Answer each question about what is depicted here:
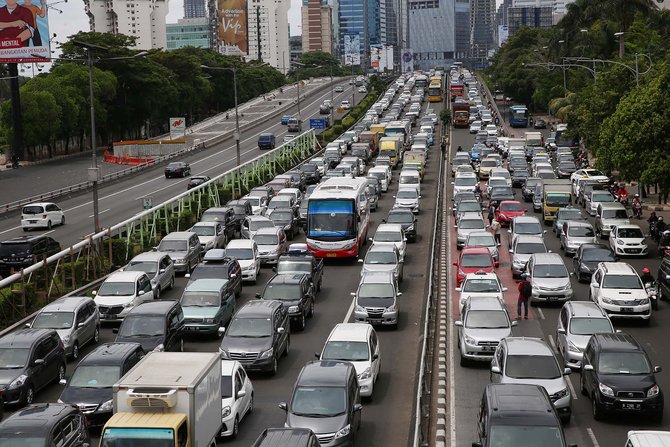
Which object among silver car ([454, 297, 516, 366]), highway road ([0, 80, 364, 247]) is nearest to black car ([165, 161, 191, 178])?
highway road ([0, 80, 364, 247])

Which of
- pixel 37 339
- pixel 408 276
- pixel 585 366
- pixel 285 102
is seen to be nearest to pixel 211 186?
pixel 408 276

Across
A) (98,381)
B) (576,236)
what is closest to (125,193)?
(576,236)

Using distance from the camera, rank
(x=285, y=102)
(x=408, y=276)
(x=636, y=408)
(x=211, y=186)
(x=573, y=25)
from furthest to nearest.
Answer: (x=285, y=102)
(x=573, y=25)
(x=211, y=186)
(x=408, y=276)
(x=636, y=408)

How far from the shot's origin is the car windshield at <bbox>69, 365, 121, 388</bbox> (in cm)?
2242

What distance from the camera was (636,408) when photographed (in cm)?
2172

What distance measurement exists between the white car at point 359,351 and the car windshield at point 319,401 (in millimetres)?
3112

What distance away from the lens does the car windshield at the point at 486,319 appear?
2705 centimetres

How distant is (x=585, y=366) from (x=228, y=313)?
483 inches

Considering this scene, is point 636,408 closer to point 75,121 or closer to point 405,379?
point 405,379

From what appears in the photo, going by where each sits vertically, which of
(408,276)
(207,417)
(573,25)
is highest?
(573,25)

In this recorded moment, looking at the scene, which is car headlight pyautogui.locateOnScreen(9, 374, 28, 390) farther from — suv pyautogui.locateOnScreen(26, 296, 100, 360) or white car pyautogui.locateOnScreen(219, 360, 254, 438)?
white car pyautogui.locateOnScreen(219, 360, 254, 438)

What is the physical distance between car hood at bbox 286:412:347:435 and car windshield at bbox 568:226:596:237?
2537cm

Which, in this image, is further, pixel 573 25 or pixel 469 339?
pixel 573 25

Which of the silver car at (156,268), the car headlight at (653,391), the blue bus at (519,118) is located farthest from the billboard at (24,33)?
the car headlight at (653,391)
